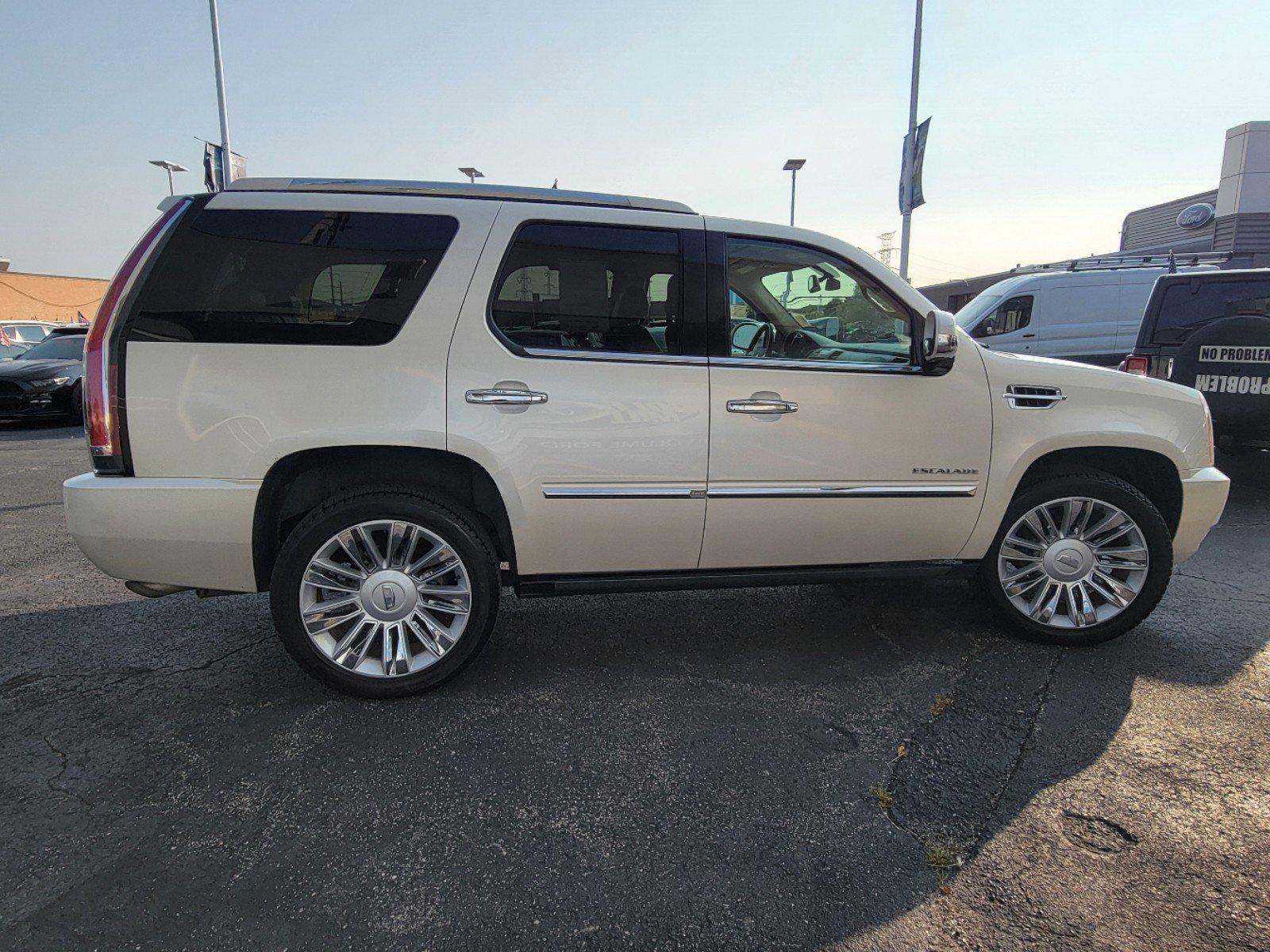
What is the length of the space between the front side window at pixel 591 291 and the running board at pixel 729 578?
945 mm

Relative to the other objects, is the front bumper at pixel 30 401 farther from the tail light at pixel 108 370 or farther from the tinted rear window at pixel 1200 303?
the tinted rear window at pixel 1200 303

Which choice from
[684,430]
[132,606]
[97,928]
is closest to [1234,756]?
[684,430]

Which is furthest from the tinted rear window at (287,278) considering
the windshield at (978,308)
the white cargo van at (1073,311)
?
the white cargo van at (1073,311)

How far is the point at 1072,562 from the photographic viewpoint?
11.3 ft

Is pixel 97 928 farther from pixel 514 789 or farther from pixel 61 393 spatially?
pixel 61 393

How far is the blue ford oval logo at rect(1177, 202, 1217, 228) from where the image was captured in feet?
75.1

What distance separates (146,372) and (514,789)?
1.97 m

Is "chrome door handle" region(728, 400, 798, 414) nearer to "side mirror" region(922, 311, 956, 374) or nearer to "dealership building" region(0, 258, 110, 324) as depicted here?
"side mirror" region(922, 311, 956, 374)

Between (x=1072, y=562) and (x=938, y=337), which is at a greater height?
(x=938, y=337)

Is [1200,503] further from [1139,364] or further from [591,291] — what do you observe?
[1139,364]

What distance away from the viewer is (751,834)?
214 cm

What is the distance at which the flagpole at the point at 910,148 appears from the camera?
14.5 meters

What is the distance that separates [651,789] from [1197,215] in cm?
2876

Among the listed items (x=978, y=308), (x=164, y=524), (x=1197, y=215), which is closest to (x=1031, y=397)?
(x=164, y=524)
